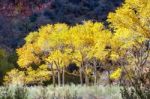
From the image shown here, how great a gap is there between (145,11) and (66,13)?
186 feet

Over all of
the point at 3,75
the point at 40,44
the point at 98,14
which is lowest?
the point at 3,75

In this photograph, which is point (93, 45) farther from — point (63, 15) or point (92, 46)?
point (63, 15)

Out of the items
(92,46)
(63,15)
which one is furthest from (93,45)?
(63,15)

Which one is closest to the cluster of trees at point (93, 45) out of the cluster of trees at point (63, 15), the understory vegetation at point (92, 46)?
the understory vegetation at point (92, 46)

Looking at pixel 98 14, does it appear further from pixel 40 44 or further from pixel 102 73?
pixel 40 44

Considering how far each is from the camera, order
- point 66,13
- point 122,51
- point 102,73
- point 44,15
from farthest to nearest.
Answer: point 66,13, point 44,15, point 102,73, point 122,51

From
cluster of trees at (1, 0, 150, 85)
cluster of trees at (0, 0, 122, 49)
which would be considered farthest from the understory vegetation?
cluster of trees at (0, 0, 122, 49)

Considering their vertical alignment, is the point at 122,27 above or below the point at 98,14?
below

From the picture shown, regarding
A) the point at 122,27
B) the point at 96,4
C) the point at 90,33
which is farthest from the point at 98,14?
the point at 122,27

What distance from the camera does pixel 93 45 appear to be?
4072 cm

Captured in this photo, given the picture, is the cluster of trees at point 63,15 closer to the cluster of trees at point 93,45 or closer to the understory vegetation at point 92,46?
the understory vegetation at point 92,46

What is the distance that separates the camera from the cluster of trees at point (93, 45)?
91.6 ft

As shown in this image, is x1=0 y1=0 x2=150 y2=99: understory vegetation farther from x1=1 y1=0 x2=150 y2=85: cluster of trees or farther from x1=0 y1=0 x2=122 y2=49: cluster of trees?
x1=0 y1=0 x2=122 y2=49: cluster of trees

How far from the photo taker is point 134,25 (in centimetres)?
2773
